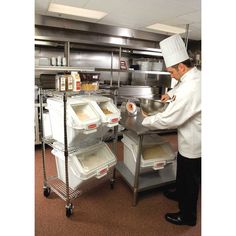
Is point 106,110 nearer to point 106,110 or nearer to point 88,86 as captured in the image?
point 106,110

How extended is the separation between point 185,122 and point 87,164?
3.29 feet

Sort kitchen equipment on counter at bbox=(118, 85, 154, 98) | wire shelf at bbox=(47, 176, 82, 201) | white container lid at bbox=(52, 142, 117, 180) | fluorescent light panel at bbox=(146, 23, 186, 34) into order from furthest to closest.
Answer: kitchen equipment on counter at bbox=(118, 85, 154, 98) → fluorescent light panel at bbox=(146, 23, 186, 34) → wire shelf at bbox=(47, 176, 82, 201) → white container lid at bbox=(52, 142, 117, 180)

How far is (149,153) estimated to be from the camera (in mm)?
2287

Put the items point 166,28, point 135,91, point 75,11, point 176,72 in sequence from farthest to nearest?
point 135,91 → point 166,28 → point 75,11 → point 176,72

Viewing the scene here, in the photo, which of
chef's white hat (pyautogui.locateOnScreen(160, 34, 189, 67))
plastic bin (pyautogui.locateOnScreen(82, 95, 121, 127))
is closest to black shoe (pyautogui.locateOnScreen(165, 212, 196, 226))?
plastic bin (pyautogui.locateOnScreen(82, 95, 121, 127))

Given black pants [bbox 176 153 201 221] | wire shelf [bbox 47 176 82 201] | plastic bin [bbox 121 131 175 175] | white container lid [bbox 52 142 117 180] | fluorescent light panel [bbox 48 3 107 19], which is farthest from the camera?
fluorescent light panel [bbox 48 3 107 19]

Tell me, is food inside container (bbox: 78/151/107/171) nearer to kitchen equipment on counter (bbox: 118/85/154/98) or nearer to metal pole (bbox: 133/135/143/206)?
metal pole (bbox: 133/135/143/206)

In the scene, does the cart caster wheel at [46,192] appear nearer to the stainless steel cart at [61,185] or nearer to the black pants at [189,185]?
the stainless steel cart at [61,185]

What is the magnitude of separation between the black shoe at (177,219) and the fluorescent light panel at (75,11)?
3.16 m

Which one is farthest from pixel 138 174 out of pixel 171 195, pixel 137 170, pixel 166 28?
pixel 166 28

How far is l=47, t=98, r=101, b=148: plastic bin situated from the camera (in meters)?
1.70

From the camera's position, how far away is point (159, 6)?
3031 millimetres
